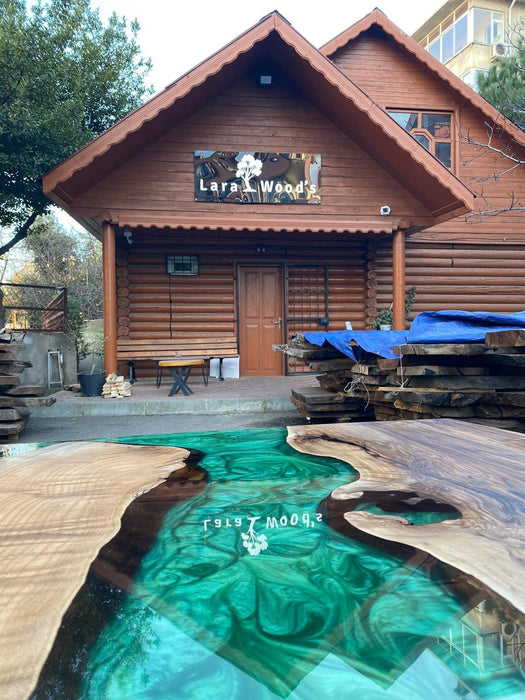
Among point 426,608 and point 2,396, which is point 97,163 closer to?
point 2,396

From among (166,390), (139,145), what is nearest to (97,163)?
(139,145)

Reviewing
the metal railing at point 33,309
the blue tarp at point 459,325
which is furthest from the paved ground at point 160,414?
the blue tarp at point 459,325

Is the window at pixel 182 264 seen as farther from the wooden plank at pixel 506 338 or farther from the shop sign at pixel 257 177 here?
the wooden plank at pixel 506 338

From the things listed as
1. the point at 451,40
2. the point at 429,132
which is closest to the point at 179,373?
the point at 429,132

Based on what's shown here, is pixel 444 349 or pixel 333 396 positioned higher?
pixel 444 349

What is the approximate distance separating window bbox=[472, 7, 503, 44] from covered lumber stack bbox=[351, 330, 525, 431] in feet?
91.7

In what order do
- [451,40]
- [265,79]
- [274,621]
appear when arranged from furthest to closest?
[451,40]
[265,79]
[274,621]

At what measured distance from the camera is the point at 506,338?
3232mm

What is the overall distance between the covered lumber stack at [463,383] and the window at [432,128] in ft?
28.7

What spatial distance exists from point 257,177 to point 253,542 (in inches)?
352

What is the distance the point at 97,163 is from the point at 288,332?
5.20m

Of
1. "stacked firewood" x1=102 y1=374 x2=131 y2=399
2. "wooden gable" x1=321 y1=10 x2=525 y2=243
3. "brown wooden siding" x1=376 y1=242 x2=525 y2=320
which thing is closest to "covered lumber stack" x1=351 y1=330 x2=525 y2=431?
"stacked firewood" x1=102 y1=374 x2=131 y2=399

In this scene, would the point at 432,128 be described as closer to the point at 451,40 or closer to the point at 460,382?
the point at 460,382

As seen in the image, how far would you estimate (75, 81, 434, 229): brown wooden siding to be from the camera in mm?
8789
